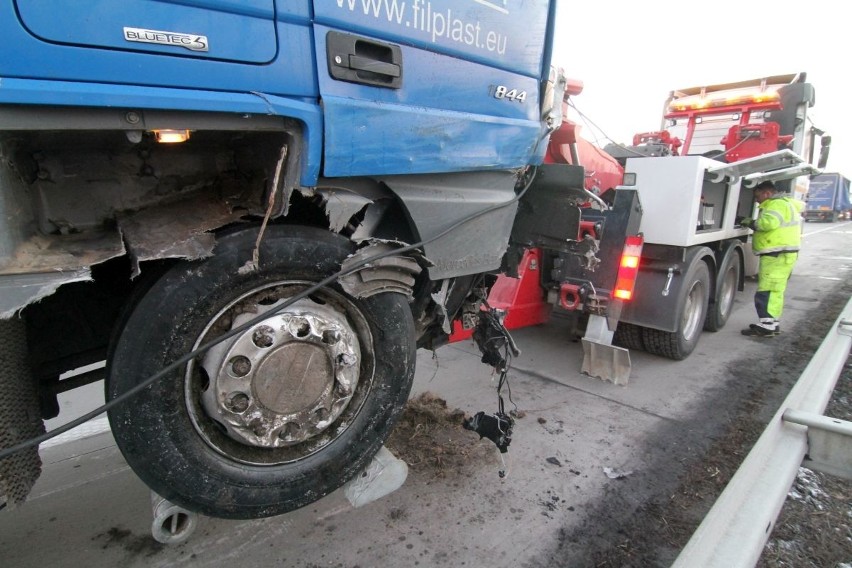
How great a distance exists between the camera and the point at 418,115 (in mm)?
1653

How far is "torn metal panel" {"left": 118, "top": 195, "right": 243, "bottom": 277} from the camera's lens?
132 centimetres

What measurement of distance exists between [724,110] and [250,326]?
7.06 metres

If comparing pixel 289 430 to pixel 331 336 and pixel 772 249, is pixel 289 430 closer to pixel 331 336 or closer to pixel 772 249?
pixel 331 336

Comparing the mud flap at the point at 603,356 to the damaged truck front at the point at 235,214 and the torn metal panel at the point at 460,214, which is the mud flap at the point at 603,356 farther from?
the damaged truck front at the point at 235,214

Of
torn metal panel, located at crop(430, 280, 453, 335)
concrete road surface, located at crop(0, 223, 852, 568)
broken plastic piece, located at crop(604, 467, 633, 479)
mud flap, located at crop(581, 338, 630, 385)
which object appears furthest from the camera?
mud flap, located at crop(581, 338, 630, 385)

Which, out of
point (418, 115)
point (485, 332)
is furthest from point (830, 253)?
point (418, 115)

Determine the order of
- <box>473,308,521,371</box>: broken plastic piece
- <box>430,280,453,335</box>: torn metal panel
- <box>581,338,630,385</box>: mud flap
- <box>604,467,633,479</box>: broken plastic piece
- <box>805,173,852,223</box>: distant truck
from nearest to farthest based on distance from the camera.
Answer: <box>430,280,453,335</box>: torn metal panel < <box>473,308,521,371</box>: broken plastic piece < <box>604,467,633,479</box>: broken plastic piece < <box>581,338,630,385</box>: mud flap < <box>805,173,852,223</box>: distant truck

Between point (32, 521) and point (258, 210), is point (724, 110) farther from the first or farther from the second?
point (32, 521)

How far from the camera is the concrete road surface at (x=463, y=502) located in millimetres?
2242

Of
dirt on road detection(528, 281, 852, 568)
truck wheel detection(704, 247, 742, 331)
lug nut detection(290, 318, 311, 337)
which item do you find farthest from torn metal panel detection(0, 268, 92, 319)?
truck wheel detection(704, 247, 742, 331)

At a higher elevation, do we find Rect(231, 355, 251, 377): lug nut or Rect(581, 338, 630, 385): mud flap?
Rect(231, 355, 251, 377): lug nut

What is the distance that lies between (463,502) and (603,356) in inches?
85.8

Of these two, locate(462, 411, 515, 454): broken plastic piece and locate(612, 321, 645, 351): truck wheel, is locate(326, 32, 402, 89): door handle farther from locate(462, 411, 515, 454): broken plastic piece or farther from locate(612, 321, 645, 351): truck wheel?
locate(612, 321, 645, 351): truck wheel

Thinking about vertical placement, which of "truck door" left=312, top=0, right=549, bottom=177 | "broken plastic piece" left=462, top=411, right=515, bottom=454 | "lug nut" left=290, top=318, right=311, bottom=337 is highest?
"truck door" left=312, top=0, right=549, bottom=177
